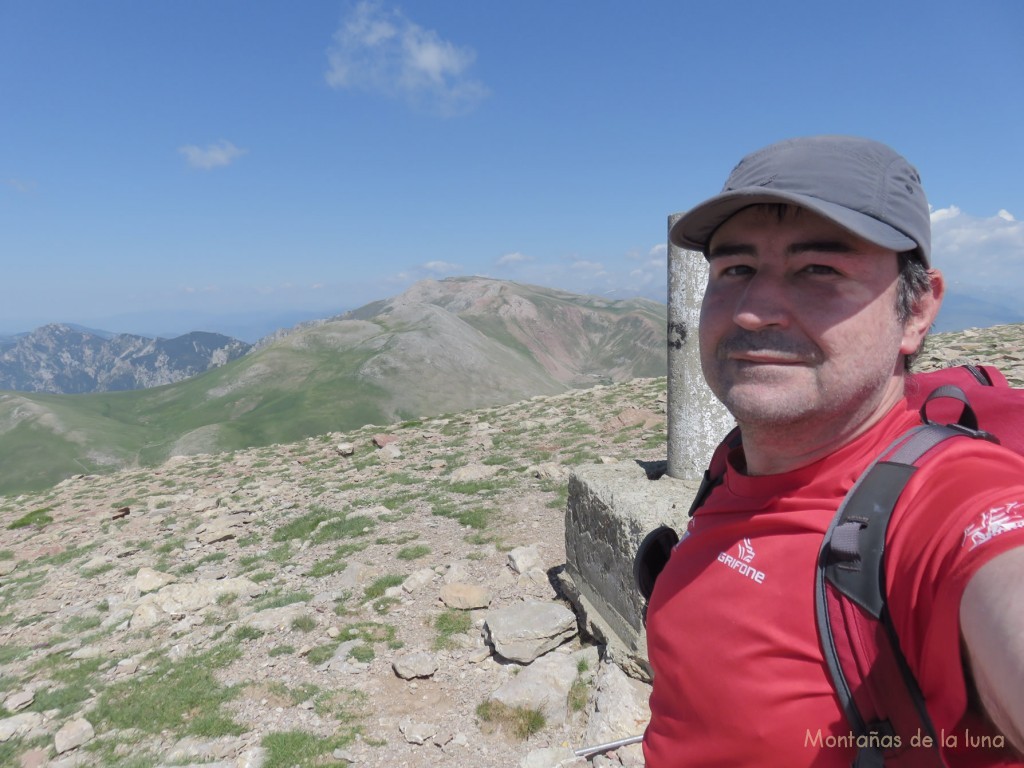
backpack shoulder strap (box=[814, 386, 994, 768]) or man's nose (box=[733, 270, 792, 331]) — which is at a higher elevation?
man's nose (box=[733, 270, 792, 331])

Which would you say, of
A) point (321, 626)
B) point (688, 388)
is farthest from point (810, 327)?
point (321, 626)

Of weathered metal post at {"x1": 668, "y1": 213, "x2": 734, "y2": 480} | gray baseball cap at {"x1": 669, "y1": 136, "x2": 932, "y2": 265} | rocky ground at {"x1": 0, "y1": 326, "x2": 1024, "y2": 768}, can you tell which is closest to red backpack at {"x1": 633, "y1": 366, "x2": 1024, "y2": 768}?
gray baseball cap at {"x1": 669, "y1": 136, "x2": 932, "y2": 265}

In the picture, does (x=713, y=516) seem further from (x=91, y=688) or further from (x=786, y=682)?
(x=91, y=688)

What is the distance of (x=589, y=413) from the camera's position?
19703 mm

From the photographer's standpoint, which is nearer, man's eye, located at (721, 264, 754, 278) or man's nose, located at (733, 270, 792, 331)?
man's nose, located at (733, 270, 792, 331)

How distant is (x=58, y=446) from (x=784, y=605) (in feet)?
454

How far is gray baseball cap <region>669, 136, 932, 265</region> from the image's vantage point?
1740 mm

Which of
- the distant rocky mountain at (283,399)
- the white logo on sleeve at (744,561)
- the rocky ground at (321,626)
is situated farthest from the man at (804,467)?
the distant rocky mountain at (283,399)

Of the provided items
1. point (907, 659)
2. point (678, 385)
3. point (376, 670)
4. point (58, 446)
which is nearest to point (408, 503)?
point (376, 670)

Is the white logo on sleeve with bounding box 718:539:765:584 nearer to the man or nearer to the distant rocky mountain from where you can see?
the man

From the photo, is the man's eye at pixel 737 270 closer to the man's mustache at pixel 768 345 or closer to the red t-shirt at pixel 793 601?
the man's mustache at pixel 768 345

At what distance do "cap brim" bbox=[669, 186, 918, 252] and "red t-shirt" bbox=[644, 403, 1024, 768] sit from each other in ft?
1.98

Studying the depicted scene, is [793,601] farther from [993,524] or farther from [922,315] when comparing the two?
[922,315]

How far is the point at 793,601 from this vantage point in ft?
5.56
